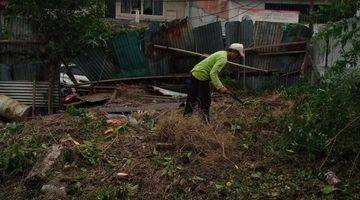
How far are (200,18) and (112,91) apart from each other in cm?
859

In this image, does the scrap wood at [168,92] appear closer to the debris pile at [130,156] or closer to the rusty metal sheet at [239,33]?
the rusty metal sheet at [239,33]

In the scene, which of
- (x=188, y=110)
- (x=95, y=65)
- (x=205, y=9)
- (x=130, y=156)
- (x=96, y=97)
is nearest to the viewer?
(x=130, y=156)

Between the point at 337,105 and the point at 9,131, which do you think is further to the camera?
the point at 9,131

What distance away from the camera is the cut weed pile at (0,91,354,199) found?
626cm

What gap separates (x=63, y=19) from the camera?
11969mm

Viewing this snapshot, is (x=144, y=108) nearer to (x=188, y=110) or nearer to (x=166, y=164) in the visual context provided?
(x=188, y=110)

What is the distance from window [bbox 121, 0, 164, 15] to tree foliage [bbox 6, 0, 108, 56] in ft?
28.9

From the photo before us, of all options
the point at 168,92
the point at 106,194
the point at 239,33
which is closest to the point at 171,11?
the point at 239,33

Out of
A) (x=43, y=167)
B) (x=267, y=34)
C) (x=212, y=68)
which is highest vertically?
(x=267, y=34)

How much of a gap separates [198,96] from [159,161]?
6.37 ft

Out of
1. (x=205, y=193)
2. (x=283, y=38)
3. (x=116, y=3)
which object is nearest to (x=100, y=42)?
(x=283, y=38)

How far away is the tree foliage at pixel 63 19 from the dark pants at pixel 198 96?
172 inches

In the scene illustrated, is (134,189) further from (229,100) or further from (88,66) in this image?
(88,66)

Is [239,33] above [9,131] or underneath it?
above
